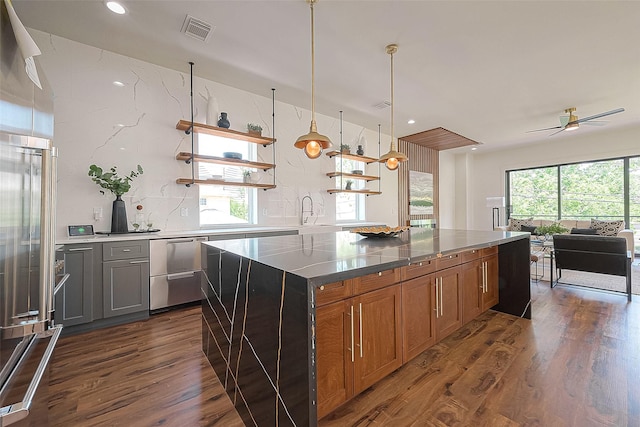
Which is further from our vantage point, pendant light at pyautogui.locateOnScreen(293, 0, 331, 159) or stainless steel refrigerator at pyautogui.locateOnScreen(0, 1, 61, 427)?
pendant light at pyautogui.locateOnScreen(293, 0, 331, 159)

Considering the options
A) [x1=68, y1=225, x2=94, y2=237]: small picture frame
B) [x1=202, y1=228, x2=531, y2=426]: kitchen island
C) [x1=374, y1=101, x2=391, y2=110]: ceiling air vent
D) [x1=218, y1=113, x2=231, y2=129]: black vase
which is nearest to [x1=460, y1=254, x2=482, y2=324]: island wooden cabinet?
[x1=202, y1=228, x2=531, y2=426]: kitchen island

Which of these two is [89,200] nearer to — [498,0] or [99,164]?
[99,164]

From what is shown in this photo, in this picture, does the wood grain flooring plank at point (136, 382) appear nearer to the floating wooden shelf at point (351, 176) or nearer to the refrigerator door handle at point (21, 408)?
the refrigerator door handle at point (21, 408)

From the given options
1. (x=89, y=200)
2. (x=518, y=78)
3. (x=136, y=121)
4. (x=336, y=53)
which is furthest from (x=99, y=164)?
(x=518, y=78)

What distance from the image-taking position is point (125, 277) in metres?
2.67

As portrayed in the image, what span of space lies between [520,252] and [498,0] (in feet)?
7.65

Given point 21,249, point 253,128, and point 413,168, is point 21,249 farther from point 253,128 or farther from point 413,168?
point 413,168

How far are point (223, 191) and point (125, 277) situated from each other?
167cm

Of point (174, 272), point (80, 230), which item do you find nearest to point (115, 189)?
point (80, 230)

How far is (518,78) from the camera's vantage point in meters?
3.57

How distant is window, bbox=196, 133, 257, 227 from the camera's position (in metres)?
3.73

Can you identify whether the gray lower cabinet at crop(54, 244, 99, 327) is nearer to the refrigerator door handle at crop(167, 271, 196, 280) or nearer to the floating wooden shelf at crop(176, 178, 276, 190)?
the refrigerator door handle at crop(167, 271, 196, 280)

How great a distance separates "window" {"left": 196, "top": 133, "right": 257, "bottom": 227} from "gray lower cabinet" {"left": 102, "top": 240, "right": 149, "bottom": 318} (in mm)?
1065

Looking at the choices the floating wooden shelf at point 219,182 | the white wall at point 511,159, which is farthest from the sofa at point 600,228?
the floating wooden shelf at point 219,182
